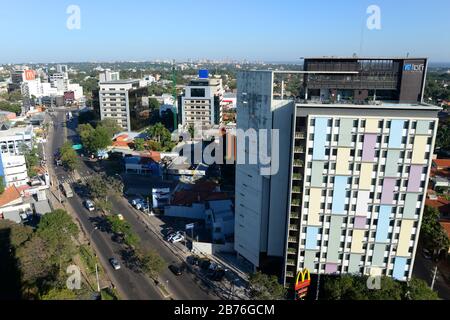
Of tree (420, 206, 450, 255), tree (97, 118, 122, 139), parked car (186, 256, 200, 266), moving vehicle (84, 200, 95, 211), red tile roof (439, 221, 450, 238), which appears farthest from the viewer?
tree (97, 118, 122, 139)

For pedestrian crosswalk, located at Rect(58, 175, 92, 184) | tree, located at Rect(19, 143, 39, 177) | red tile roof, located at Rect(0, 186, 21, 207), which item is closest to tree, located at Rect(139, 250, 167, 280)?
red tile roof, located at Rect(0, 186, 21, 207)

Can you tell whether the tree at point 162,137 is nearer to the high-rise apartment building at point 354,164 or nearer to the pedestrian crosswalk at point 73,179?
the pedestrian crosswalk at point 73,179

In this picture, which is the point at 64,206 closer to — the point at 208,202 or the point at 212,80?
the point at 208,202

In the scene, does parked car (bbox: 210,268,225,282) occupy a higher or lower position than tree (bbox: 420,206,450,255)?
lower

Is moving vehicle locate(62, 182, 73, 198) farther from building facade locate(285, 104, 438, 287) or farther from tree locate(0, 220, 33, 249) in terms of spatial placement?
building facade locate(285, 104, 438, 287)

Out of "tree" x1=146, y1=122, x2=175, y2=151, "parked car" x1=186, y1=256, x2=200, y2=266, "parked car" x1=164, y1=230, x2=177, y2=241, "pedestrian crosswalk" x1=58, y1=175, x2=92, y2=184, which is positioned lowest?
"parked car" x1=186, y1=256, x2=200, y2=266

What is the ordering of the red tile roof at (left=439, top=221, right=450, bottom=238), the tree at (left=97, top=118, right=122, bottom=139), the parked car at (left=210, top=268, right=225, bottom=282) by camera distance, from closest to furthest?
the parked car at (left=210, top=268, right=225, bottom=282) → the red tile roof at (left=439, top=221, right=450, bottom=238) → the tree at (left=97, top=118, right=122, bottom=139)

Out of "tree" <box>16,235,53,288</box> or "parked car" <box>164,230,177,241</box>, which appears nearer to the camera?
"tree" <box>16,235,53,288</box>

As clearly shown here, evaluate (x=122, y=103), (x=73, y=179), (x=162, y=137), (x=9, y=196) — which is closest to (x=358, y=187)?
(x=9, y=196)

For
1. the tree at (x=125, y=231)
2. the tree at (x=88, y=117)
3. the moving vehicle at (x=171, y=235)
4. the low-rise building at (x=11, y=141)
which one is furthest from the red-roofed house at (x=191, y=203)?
the tree at (x=88, y=117)
